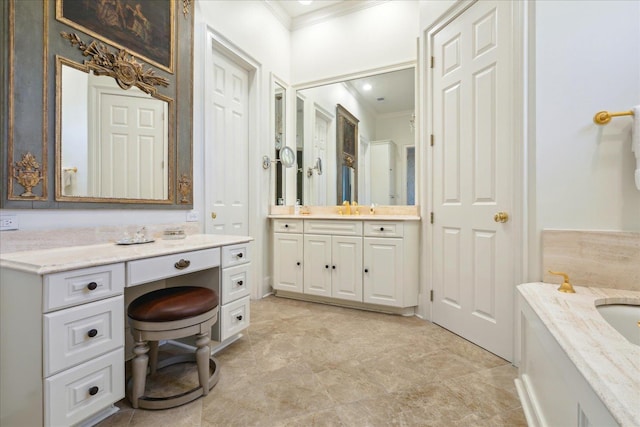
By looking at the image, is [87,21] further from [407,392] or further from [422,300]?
[422,300]

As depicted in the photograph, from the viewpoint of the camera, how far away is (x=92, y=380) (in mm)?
1233

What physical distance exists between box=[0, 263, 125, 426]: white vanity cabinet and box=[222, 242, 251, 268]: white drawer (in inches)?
25.5

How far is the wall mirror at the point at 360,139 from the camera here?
308 centimetres

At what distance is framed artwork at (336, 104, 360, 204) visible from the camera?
335 centimetres

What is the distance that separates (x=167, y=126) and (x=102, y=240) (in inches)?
36.0

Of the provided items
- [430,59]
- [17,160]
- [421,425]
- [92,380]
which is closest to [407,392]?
[421,425]

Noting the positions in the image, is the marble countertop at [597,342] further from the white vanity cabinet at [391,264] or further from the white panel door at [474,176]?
the white vanity cabinet at [391,264]

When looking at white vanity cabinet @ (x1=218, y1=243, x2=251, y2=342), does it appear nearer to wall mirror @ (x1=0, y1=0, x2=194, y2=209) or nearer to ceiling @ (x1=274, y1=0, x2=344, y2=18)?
wall mirror @ (x1=0, y1=0, x2=194, y2=209)

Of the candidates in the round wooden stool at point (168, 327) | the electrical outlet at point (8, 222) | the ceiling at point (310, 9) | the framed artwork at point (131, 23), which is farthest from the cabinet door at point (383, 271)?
the ceiling at point (310, 9)

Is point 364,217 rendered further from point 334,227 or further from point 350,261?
point 350,261

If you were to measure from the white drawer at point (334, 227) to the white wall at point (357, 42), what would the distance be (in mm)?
1725

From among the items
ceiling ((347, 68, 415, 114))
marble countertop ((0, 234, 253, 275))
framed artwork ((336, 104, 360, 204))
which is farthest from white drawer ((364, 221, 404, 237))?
marble countertop ((0, 234, 253, 275))

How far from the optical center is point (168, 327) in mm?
1410

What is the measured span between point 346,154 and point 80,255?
2596 mm
